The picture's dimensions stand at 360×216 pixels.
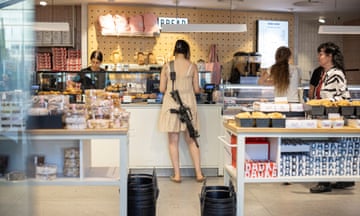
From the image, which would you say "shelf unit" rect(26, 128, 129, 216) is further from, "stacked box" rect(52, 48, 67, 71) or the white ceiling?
"stacked box" rect(52, 48, 67, 71)

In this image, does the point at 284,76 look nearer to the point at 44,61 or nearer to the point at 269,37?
the point at 269,37

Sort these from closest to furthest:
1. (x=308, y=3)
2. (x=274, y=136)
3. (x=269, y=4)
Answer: (x=274, y=136)
(x=308, y=3)
(x=269, y=4)

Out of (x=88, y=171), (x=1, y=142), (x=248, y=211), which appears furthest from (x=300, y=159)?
(x=1, y=142)

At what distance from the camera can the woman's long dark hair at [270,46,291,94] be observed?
17.1 feet

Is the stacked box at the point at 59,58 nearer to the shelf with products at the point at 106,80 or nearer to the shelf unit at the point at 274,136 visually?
the shelf with products at the point at 106,80

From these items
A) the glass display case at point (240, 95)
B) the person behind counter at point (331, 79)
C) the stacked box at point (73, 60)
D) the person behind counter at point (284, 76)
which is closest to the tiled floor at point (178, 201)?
the person behind counter at point (331, 79)

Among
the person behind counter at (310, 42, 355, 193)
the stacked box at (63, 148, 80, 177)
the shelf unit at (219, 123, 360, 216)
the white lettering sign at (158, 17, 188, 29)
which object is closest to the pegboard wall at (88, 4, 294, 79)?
the white lettering sign at (158, 17, 188, 29)

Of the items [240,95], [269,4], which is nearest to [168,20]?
[269,4]

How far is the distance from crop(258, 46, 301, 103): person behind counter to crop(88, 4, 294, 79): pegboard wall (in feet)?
11.6

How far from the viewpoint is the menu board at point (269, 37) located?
8.98m

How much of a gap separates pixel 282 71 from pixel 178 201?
73.4 inches

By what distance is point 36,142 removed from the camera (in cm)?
345

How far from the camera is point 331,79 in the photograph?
473 cm

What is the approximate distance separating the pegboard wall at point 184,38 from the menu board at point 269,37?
0.38ft
